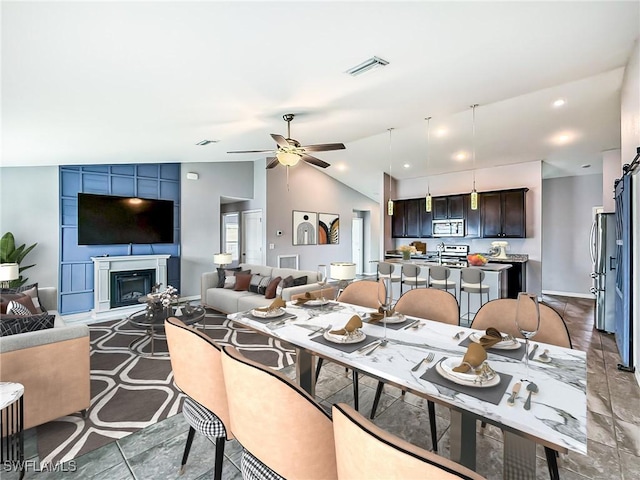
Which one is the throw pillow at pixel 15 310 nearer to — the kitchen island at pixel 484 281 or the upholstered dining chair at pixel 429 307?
the upholstered dining chair at pixel 429 307

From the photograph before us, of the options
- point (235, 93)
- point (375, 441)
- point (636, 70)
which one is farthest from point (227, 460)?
point (636, 70)

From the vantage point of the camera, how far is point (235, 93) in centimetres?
303

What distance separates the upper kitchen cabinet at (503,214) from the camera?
6348mm

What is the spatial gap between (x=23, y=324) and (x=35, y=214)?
3970 millimetres

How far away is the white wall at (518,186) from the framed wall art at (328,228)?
262cm

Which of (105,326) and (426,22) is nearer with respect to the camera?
(426,22)

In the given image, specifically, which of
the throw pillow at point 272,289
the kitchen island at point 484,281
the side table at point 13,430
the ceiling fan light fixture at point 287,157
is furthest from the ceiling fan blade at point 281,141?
the side table at point 13,430

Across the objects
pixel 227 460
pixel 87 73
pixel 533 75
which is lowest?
pixel 227 460

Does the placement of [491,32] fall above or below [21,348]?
above

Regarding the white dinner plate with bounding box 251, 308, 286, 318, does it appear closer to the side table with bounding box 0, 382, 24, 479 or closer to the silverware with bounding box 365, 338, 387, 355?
the silverware with bounding box 365, 338, 387, 355

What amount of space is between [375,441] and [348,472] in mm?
198

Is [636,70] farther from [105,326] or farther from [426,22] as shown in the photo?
[105,326]

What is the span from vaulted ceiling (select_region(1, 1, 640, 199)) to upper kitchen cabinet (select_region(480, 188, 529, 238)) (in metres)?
1.50

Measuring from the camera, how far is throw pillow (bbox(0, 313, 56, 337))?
84.2 inches
